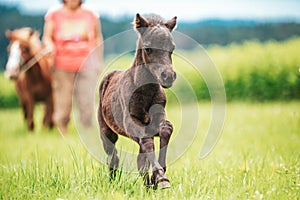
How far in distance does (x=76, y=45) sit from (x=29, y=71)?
1.73 metres

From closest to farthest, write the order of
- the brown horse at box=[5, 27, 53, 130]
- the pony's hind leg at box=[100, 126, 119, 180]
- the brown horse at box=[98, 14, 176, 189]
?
the brown horse at box=[98, 14, 176, 189] → the pony's hind leg at box=[100, 126, 119, 180] → the brown horse at box=[5, 27, 53, 130]

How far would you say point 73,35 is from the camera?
788 cm

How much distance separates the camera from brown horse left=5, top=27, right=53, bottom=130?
8.80 metres

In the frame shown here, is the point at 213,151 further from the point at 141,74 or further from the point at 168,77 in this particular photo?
the point at 168,77

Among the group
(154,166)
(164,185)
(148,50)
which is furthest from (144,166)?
(148,50)

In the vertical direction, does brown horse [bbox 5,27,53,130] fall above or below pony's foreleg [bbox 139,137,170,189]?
above

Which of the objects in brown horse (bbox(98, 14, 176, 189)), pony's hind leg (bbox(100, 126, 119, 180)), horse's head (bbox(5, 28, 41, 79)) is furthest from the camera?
horse's head (bbox(5, 28, 41, 79))

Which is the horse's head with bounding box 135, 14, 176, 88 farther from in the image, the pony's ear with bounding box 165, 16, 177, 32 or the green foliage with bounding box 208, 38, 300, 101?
the green foliage with bounding box 208, 38, 300, 101

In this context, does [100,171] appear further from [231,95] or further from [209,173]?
[231,95]

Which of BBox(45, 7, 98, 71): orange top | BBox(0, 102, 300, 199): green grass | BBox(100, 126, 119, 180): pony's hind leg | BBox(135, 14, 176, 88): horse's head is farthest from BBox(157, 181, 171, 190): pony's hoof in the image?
BBox(45, 7, 98, 71): orange top

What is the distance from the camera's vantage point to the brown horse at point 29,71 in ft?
28.9

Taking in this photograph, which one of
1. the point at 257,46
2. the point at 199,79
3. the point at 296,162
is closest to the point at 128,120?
the point at 296,162

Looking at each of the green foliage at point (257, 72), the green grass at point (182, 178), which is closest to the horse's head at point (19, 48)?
the green grass at point (182, 178)

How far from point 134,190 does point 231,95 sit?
31.5ft
